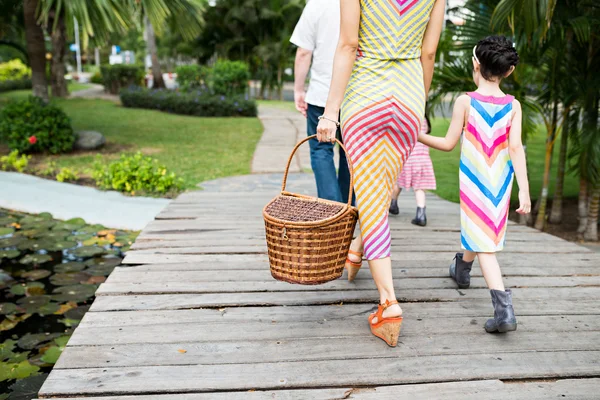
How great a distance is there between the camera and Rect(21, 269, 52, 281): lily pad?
4.03m

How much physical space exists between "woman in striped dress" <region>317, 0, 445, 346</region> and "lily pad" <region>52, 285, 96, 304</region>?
2136 millimetres

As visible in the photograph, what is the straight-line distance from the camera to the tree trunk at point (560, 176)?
18.3 ft

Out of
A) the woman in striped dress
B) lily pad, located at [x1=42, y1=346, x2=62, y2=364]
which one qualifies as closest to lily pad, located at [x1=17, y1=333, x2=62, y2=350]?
lily pad, located at [x1=42, y1=346, x2=62, y2=364]

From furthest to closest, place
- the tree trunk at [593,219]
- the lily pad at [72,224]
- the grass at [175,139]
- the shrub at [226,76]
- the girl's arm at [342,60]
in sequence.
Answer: the shrub at [226,76]
the grass at [175,139]
the tree trunk at [593,219]
the lily pad at [72,224]
the girl's arm at [342,60]

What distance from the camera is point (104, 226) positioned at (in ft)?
17.3

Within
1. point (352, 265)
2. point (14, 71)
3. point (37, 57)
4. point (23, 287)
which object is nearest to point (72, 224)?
point (23, 287)

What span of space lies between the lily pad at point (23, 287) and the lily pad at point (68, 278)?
95 mm

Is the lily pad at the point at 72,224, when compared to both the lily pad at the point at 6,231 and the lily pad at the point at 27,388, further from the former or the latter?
the lily pad at the point at 27,388

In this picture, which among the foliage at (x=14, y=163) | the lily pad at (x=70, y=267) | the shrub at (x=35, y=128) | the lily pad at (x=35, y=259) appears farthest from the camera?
the shrub at (x=35, y=128)

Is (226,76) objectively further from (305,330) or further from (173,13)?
(305,330)

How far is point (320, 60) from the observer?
3346 millimetres

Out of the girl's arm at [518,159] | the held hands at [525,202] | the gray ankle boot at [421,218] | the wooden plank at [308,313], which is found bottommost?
the wooden plank at [308,313]

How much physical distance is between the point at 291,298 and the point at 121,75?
842 inches

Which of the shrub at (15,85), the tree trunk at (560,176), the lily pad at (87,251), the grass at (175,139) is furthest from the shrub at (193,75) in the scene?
the lily pad at (87,251)
